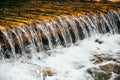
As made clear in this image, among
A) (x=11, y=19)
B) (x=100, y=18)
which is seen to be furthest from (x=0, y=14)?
(x=100, y=18)

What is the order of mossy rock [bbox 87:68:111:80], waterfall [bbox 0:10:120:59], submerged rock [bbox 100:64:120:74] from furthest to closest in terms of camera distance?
1. waterfall [bbox 0:10:120:59]
2. submerged rock [bbox 100:64:120:74]
3. mossy rock [bbox 87:68:111:80]

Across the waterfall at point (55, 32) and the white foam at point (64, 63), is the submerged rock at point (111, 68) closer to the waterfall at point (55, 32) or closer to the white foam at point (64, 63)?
the white foam at point (64, 63)

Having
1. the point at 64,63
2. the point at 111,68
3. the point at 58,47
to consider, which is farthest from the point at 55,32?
the point at 111,68

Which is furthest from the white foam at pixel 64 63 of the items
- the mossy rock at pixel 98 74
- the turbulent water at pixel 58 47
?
the mossy rock at pixel 98 74

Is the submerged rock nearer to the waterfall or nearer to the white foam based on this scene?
the white foam

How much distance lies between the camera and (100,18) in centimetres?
1162

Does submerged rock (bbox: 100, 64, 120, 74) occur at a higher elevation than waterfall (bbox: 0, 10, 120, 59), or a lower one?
lower

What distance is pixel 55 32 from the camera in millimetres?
10117

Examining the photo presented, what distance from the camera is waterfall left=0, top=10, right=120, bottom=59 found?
29.5ft

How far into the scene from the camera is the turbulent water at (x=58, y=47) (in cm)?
843

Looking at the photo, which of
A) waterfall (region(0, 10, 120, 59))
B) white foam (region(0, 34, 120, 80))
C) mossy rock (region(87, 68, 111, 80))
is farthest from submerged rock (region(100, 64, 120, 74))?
waterfall (region(0, 10, 120, 59))

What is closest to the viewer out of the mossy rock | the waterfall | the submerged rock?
the mossy rock

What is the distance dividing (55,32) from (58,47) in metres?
0.51

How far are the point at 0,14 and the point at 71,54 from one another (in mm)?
2867
